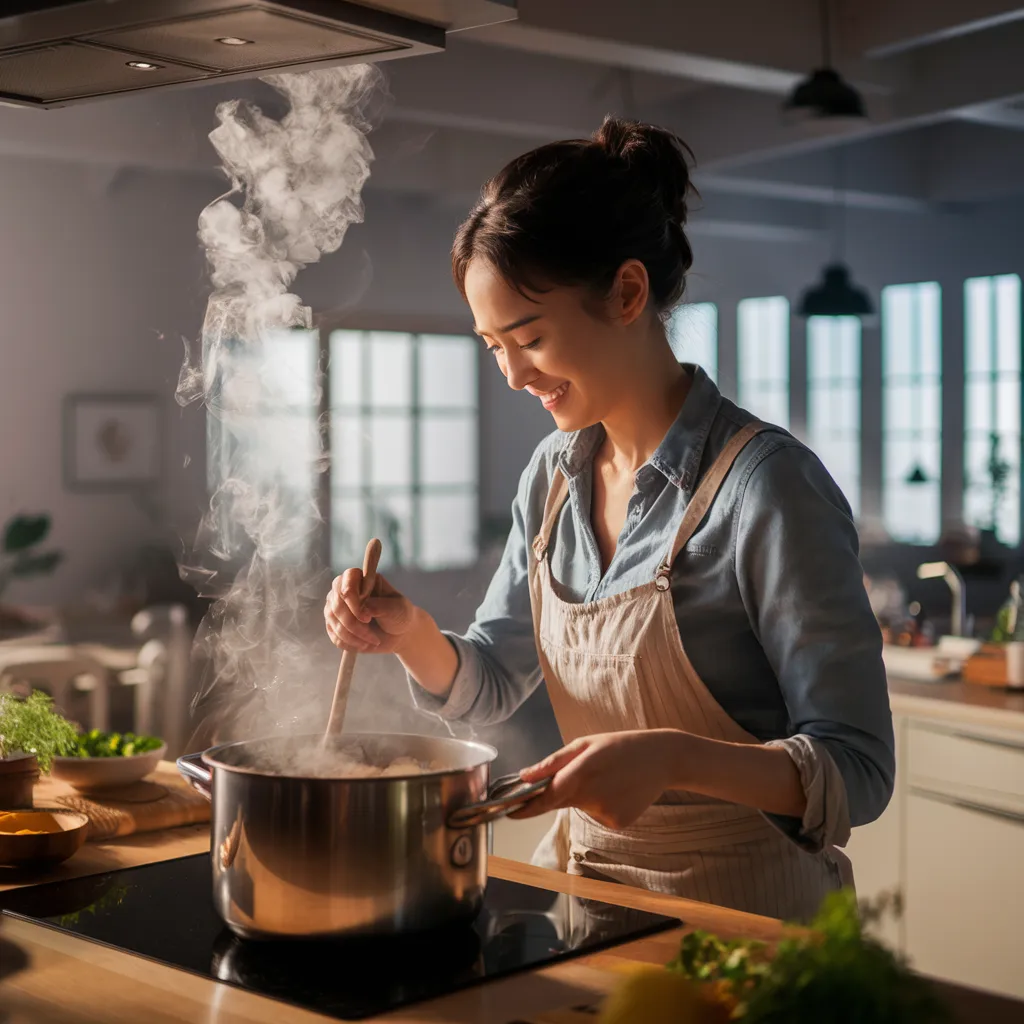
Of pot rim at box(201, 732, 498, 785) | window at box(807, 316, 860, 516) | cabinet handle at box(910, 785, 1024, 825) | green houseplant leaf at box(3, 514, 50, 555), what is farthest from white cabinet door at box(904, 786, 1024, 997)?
green houseplant leaf at box(3, 514, 50, 555)

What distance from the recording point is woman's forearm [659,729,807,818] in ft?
3.69

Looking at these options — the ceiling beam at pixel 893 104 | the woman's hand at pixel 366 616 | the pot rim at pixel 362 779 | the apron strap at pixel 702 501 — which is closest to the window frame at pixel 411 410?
the ceiling beam at pixel 893 104

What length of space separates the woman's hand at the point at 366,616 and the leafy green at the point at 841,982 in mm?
723

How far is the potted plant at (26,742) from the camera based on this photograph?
4.70ft

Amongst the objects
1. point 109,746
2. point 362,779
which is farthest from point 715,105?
point 362,779

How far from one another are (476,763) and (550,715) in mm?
Answer: 3251

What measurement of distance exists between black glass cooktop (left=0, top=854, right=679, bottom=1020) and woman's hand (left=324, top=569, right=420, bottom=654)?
30 centimetres

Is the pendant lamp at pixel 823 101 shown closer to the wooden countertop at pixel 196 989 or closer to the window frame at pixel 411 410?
the wooden countertop at pixel 196 989

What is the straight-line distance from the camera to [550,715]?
4.27 meters

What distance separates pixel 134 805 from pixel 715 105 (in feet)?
16.8

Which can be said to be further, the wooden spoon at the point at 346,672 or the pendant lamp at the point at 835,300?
the pendant lamp at the point at 835,300

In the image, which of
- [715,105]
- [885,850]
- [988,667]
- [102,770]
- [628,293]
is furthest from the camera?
[715,105]

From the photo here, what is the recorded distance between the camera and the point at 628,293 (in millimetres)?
1451

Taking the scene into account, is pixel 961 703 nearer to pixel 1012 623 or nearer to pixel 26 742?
pixel 1012 623
